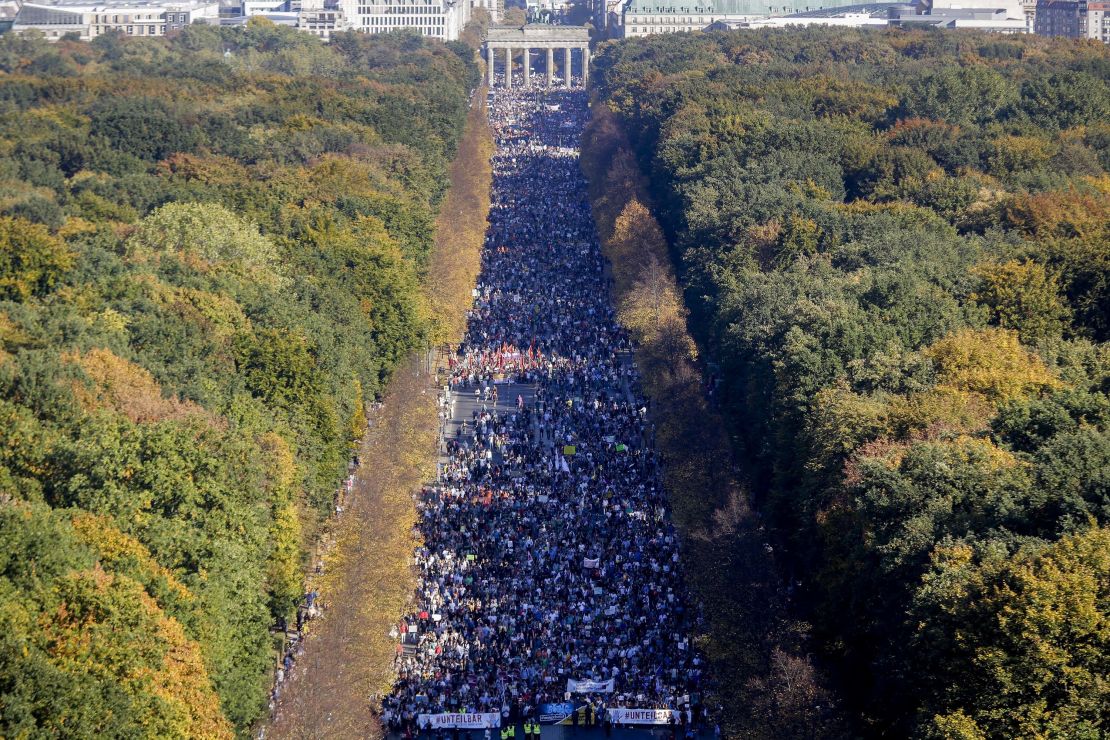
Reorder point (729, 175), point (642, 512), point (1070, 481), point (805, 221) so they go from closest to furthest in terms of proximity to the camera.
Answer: point (1070, 481) → point (642, 512) → point (805, 221) → point (729, 175)

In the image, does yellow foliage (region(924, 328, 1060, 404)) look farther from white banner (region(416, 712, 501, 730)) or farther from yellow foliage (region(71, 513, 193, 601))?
yellow foliage (region(71, 513, 193, 601))

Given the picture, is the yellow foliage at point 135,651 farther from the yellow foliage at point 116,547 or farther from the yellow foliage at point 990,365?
the yellow foliage at point 990,365

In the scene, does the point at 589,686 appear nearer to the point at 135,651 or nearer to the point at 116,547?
the point at 116,547

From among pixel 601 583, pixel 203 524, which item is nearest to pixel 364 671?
pixel 203 524

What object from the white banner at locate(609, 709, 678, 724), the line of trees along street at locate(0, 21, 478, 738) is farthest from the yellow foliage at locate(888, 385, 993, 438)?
the line of trees along street at locate(0, 21, 478, 738)

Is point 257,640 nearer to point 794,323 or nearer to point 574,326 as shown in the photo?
point 794,323

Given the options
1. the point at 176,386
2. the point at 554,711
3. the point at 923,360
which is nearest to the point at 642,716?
the point at 554,711
